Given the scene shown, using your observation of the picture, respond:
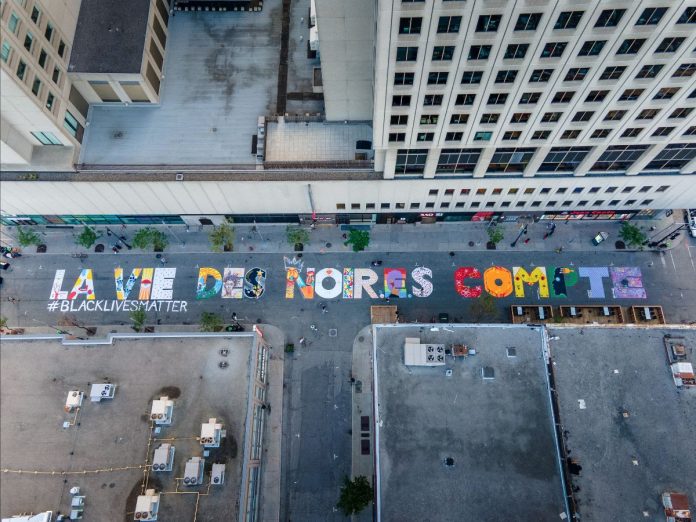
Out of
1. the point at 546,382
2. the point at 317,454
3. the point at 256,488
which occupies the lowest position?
the point at 256,488

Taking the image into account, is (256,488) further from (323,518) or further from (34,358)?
(34,358)

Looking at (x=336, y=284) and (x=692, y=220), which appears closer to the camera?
(x=336, y=284)

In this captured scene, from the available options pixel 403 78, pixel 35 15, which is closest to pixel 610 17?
pixel 403 78

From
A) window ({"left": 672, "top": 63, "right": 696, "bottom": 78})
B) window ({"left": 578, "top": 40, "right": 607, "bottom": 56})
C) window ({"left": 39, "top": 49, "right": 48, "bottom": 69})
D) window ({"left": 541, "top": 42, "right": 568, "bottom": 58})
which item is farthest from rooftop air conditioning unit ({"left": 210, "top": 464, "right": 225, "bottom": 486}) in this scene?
window ({"left": 672, "top": 63, "right": 696, "bottom": 78})

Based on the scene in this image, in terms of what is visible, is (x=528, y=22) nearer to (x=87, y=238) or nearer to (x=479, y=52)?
(x=479, y=52)

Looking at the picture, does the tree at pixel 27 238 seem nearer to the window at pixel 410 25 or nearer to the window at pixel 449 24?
the window at pixel 410 25

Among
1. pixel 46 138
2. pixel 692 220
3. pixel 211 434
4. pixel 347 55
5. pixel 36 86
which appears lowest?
pixel 211 434

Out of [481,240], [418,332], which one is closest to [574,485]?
[418,332]
